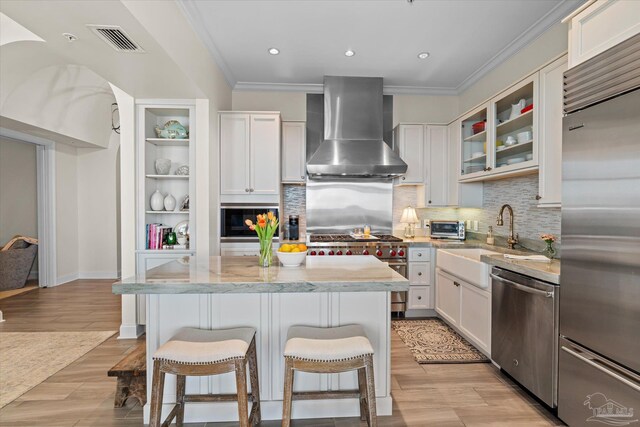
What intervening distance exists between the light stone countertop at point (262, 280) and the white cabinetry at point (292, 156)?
6.99 feet

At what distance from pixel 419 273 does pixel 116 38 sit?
365cm

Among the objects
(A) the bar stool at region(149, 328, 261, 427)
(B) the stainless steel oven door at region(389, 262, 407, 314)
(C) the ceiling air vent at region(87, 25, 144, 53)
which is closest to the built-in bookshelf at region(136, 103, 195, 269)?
(C) the ceiling air vent at region(87, 25, 144, 53)

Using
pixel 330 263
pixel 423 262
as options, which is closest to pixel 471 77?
pixel 423 262

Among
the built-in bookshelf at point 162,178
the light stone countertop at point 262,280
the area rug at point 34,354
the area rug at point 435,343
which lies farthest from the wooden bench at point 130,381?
the area rug at point 435,343

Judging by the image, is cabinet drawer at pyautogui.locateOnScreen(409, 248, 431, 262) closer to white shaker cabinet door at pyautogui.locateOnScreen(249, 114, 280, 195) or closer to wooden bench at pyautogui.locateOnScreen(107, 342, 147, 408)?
white shaker cabinet door at pyautogui.locateOnScreen(249, 114, 280, 195)

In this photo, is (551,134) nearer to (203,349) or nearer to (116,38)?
(203,349)

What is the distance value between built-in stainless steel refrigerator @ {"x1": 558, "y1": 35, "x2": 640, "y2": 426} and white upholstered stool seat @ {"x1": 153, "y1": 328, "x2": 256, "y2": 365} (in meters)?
1.87

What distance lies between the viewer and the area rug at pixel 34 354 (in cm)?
247

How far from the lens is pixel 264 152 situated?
3895mm

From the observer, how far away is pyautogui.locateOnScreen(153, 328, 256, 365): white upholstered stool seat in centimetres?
153

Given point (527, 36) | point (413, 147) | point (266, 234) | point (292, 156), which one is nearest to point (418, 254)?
point (413, 147)

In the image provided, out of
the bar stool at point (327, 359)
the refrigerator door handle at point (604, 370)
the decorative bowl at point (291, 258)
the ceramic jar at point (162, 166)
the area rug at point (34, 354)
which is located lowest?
the area rug at point (34, 354)

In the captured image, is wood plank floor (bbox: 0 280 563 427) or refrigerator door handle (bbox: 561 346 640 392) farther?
wood plank floor (bbox: 0 280 563 427)

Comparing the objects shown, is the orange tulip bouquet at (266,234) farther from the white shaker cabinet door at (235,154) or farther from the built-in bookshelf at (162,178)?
the white shaker cabinet door at (235,154)
